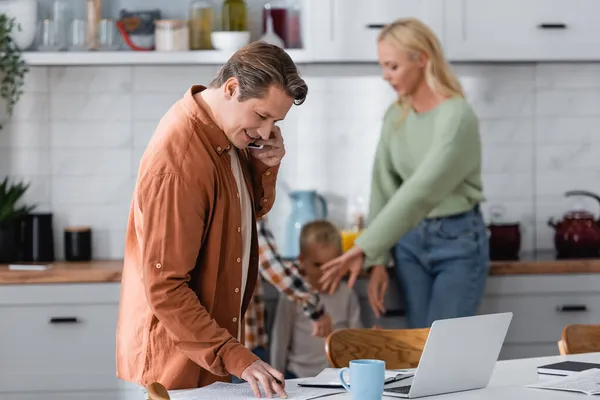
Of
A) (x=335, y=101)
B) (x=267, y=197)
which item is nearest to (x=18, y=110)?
(x=335, y=101)

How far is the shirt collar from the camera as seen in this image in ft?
7.50

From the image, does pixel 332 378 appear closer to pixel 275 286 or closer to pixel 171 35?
pixel 275 286

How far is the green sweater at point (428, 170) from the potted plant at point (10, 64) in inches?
65.8

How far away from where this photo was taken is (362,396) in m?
2.02

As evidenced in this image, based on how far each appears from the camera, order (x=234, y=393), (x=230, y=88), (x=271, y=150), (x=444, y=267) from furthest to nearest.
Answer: (x=444, y=267) < (x=271, y=150) < (x=230, y=88) < (x=234, y=393)

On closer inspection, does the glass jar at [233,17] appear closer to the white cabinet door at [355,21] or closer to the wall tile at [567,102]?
the white cabinet door at [355,21]

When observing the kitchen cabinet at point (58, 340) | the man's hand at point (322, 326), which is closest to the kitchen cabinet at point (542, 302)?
the man's hand at point (322, 326)

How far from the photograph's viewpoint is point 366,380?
2010 mm

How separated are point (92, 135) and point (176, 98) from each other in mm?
428

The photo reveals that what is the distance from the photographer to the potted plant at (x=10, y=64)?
441cm

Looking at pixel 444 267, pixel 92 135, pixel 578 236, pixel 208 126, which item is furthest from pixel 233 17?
pixel 208 126

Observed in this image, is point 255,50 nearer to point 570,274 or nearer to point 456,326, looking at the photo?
point 456,326

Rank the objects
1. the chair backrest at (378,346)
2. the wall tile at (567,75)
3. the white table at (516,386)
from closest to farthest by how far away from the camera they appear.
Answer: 1. the white table at (516,386)
2. the chair backrest at (378,346)
3. the wall tile at (567,75)

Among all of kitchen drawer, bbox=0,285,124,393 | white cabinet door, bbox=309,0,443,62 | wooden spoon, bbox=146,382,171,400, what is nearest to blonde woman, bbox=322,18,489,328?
white cabinet door, bbox=309,0,443,62
